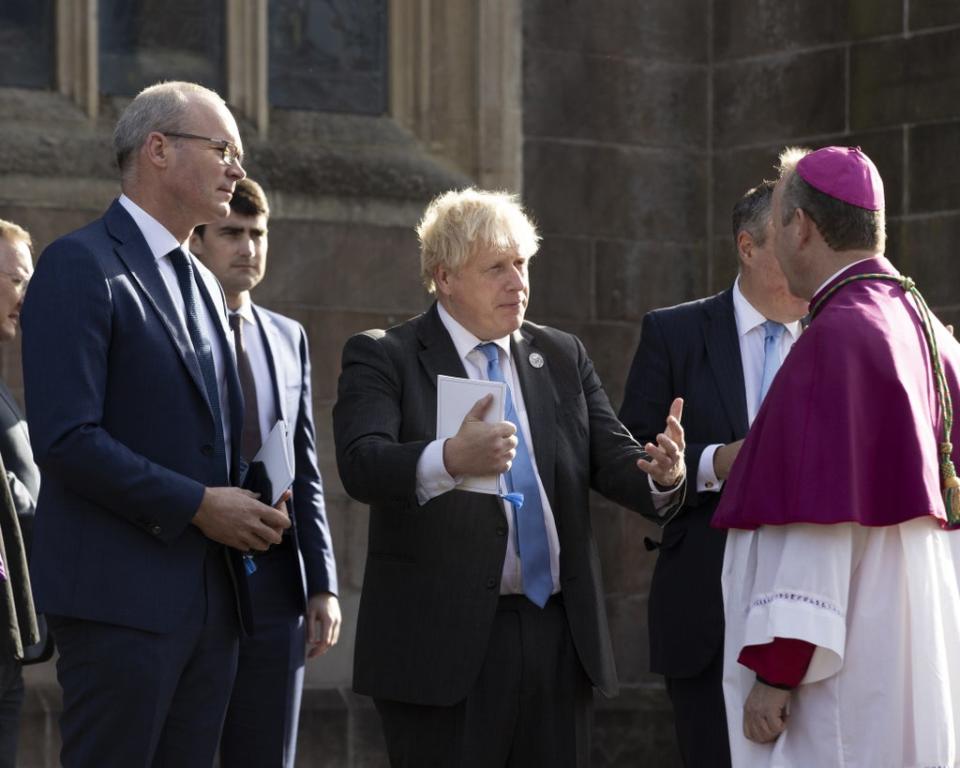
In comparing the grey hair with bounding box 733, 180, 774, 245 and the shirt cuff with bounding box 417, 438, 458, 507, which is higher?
the grey hair with bounding box 733, 180, 774, 245

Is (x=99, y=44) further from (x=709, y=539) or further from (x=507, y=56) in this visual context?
(x=709, y=539)

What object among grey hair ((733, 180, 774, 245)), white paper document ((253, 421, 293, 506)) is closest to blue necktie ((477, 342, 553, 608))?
white paper document ((253, 421, 293, 506))

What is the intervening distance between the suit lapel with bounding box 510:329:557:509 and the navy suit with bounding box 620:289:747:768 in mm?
558

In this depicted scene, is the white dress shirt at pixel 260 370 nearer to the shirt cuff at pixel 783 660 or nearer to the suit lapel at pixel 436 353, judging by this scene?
the suit lapel at pixel 436 353

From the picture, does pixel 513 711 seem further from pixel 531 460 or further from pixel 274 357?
pixel 274 357

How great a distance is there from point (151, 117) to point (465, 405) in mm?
1048

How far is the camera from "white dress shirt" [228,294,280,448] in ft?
18.2

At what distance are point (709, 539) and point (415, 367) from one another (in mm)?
1063

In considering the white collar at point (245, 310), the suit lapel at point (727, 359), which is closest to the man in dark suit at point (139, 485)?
the white collar at point (245, 310)

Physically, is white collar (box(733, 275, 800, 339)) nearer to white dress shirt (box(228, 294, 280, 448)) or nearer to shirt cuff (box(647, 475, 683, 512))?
shirt cuff (box(647, 475, 683, 512))

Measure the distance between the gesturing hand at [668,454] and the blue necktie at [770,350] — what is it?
881mm

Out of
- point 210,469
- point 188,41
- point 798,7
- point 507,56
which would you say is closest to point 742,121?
point 798,7

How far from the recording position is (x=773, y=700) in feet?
12.9

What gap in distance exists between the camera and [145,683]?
4.32 m
